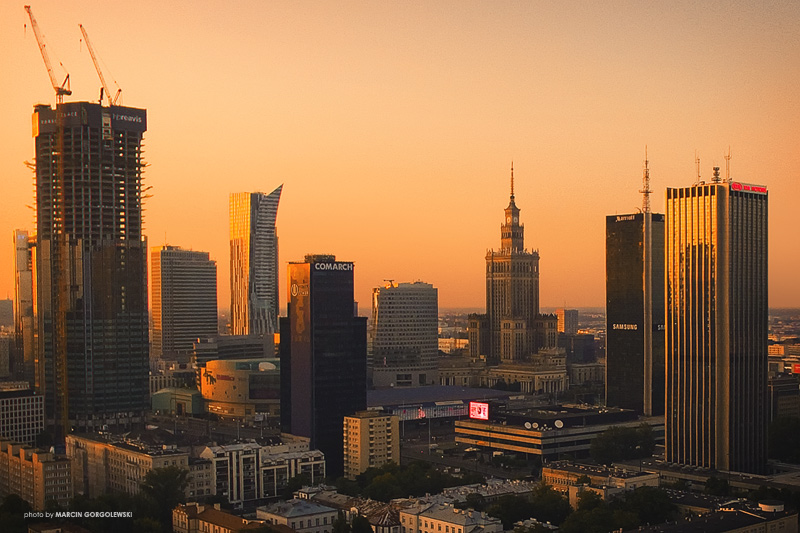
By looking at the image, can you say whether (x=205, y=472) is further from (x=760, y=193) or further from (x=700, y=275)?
(x=760, y=193)

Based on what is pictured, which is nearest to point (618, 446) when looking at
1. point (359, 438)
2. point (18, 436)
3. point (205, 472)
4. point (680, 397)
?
point (680, 397)

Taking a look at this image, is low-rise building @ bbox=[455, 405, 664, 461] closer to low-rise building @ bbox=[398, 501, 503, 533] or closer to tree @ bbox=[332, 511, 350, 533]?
low-rise building @ bbox=[398, 501, 503, 533]

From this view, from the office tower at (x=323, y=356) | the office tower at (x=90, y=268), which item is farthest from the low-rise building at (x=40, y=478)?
the office tower at (x=90, y=268)

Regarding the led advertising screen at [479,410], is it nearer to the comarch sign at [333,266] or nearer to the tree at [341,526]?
the comarch sign at [333,266]

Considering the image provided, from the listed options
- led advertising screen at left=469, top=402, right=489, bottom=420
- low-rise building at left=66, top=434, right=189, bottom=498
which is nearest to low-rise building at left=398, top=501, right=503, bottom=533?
low-rise building at left=66, top=434, right=189, bottom=498

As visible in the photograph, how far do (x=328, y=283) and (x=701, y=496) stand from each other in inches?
2066

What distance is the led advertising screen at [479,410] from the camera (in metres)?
154

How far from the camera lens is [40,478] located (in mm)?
110875

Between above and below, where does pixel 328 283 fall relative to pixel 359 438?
above

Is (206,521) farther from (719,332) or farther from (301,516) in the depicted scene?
(719,332)

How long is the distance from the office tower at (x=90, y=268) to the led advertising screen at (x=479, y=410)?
49.9 metres

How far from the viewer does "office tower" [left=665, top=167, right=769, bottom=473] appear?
128625 mm

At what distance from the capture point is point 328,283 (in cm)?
13950

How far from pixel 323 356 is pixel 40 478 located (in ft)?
127
